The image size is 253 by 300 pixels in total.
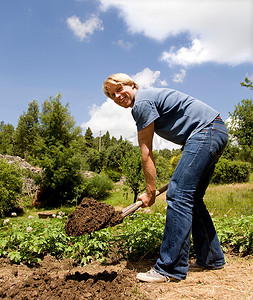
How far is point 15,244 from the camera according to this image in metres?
3.01

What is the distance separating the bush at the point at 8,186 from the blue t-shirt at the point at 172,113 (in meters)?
10.0

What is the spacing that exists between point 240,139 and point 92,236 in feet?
43.3

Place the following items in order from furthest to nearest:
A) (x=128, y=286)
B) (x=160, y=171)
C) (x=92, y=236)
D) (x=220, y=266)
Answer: (x=160, y=171), (x=92, y=236), (x=220, y=266), (x=128, y=286)

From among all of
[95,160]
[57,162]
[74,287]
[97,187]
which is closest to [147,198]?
[74,287]

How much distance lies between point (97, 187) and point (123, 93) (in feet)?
41.2

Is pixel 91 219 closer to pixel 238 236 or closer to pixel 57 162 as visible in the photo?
pixel 238 236

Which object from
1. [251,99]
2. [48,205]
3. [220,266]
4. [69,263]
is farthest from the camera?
[251,99]

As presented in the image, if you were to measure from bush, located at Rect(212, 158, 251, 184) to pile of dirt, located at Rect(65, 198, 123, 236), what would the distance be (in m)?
16.0

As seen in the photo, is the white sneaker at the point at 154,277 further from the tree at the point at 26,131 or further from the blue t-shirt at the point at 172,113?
the tree at the point at 26,131

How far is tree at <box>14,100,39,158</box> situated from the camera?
2522 cm

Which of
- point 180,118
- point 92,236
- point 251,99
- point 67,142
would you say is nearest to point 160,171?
point 92,236

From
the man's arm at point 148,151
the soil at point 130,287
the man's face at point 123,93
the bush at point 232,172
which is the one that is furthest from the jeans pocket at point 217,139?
the bush at point 232,172

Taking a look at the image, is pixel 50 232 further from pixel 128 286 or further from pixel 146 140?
pixel 146 140

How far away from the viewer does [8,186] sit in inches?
425
